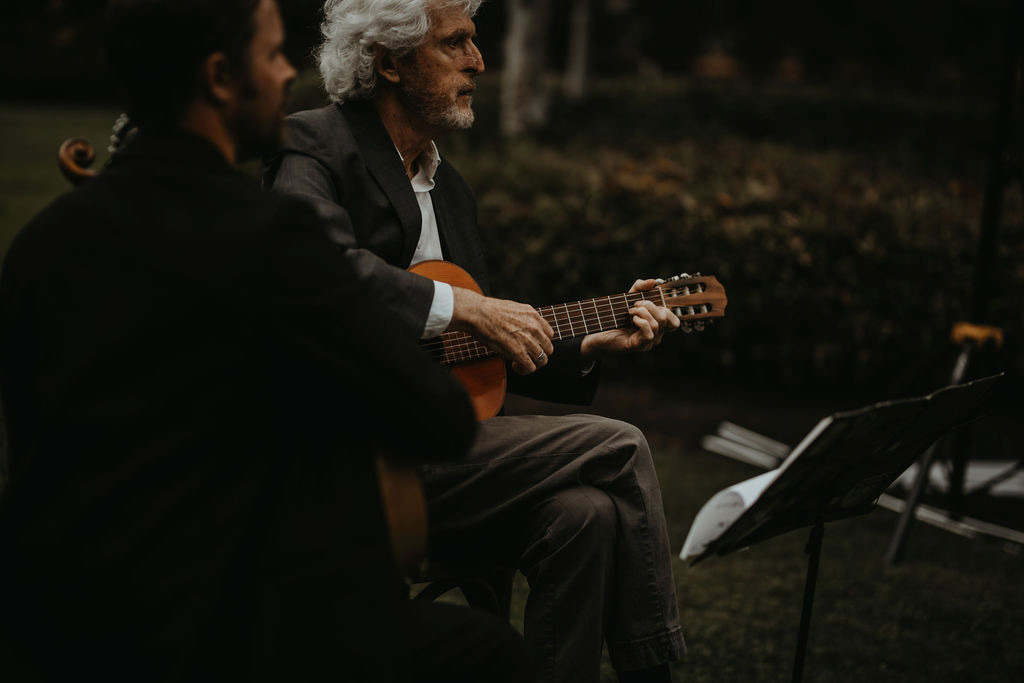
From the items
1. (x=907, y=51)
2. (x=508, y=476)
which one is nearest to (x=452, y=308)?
(x=508, y=476)

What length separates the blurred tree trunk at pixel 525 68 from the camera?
11414 millimetres

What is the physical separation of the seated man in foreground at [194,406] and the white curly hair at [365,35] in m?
1.17

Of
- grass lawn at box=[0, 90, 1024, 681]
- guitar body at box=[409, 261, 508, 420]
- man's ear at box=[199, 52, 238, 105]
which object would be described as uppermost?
man's ear at box=[199, 52, 238, 105]

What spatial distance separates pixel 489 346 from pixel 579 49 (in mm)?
13802

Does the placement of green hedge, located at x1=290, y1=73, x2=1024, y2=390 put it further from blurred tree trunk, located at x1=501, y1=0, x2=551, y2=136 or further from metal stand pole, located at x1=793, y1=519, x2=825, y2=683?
metal stand pole, located at x1=793, y1=519, x2=825, y2=683

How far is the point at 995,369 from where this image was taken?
454cm

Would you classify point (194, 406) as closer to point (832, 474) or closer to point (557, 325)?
point (832, 474)

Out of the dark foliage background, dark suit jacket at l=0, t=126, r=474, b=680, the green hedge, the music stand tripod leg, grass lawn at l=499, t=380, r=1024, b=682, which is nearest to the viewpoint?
dark suit jacket at l=0, t=126, r=474, b=680

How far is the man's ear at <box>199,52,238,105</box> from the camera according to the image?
1.60m

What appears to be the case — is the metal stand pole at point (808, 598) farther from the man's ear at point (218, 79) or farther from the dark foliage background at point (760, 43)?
the dark foliage background at point (760, 43)

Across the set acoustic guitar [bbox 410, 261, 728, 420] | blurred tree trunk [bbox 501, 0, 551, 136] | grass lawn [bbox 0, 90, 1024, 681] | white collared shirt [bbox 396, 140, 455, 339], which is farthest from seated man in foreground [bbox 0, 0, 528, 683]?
blurred tree trunk [bbox 501, 0, 551, 136]

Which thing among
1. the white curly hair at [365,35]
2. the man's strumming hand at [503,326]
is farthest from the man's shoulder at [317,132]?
the man's strumming hand at [503,326]

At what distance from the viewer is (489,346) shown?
8.78ft

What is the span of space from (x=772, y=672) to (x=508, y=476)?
136 centimetres
